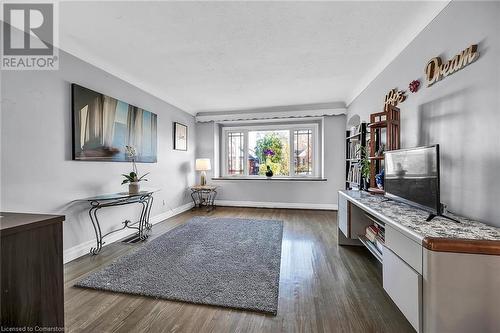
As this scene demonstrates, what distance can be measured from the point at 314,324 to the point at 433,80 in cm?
217

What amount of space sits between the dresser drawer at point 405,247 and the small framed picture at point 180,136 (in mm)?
4135

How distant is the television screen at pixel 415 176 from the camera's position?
4.79ft

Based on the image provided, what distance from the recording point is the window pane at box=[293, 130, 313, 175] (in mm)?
5422

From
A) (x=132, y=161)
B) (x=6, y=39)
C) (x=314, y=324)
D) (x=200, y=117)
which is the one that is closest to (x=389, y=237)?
(x=314, y=324)

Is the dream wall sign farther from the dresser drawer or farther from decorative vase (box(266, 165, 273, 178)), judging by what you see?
decorative vase (box(266, 165, 273, 178))

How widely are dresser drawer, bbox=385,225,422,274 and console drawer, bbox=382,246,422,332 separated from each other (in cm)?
4

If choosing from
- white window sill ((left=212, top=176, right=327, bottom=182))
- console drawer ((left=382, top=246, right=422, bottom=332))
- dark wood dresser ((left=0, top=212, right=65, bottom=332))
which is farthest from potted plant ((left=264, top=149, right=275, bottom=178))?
dark wood dresser ((left=0, top=212, right=65, bottom=332))

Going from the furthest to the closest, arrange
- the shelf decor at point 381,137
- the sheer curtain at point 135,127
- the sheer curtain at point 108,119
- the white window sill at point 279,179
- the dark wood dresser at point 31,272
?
the white window sill at point 279,179, the sheer curtain at point 135,127, the sheer curtain at point 108,119, the shelf decor at point 381,137, the dark wood dresser at point 31,272

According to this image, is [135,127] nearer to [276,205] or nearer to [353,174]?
[276,205]

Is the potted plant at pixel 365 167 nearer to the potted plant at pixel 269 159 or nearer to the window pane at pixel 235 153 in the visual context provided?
the potted plant at pixel 269 159

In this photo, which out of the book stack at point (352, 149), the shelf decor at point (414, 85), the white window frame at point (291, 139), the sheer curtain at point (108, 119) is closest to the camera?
the shelf decor at point (414, 85)

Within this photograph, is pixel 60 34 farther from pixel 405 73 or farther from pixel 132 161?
pixel 405 73

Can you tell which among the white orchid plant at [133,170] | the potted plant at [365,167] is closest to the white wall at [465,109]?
the potted plant at [365,167]

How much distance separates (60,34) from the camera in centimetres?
223
